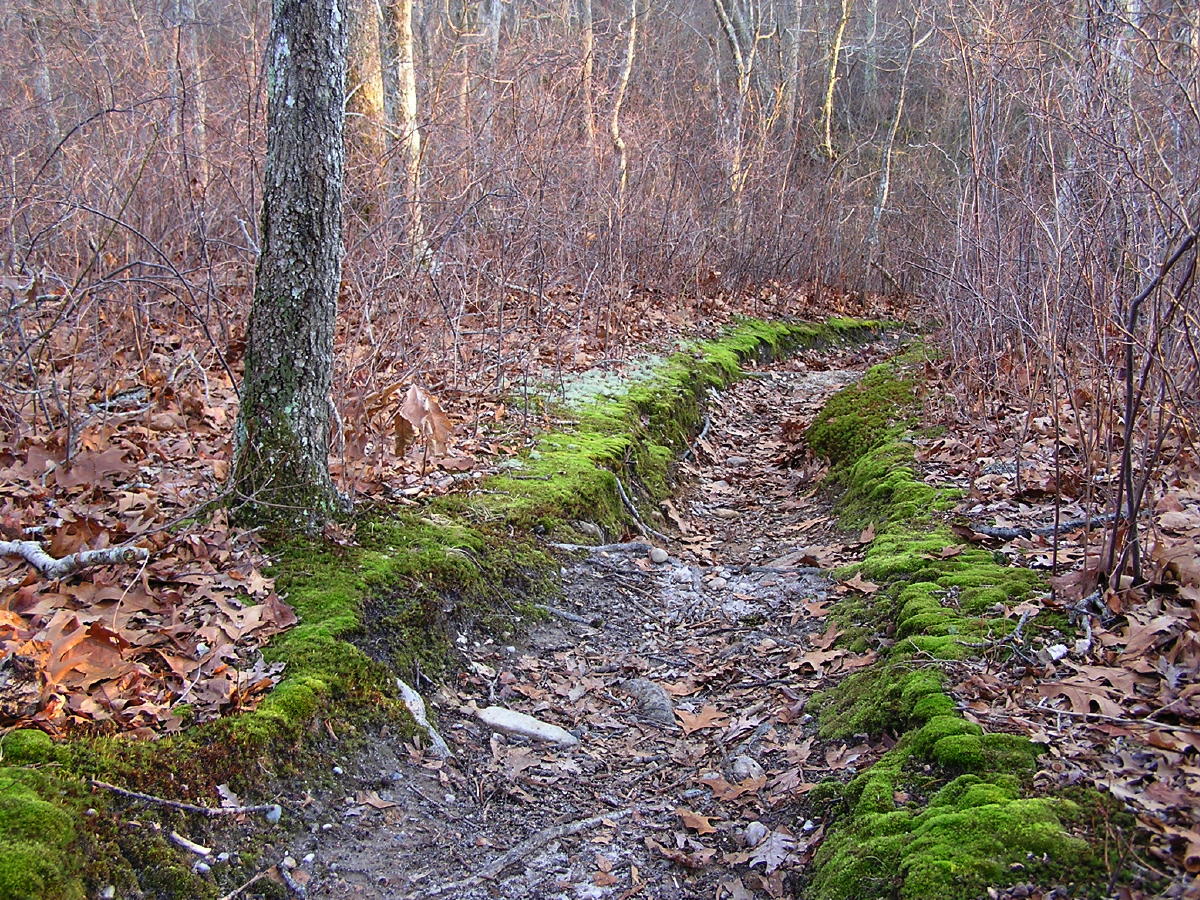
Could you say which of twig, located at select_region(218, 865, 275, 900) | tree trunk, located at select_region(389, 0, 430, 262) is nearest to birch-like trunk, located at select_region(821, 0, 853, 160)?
tree trunk, located at select_region(389, 0, 430, 262)

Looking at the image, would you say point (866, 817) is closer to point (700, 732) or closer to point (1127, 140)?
point (700, 732)

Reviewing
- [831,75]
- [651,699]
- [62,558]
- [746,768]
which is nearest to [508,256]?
[651,699]

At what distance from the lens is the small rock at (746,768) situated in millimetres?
3426

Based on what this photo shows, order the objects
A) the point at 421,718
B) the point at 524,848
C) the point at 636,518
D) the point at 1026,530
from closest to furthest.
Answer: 1. the point at 524,848
2. the point at 421,718
3. the point at 1026,530
4. the point at 636,518

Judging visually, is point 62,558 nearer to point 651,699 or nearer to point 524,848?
point 524,848

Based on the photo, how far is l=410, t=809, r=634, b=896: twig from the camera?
283 cm

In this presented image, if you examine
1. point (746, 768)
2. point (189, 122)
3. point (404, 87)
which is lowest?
point (746, 768)

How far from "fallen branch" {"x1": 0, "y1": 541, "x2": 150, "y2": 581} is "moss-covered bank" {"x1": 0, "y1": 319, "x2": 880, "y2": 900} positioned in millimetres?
678

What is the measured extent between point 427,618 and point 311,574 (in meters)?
0.57

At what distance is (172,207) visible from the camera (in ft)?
23.9

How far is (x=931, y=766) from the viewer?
2902 millimetres

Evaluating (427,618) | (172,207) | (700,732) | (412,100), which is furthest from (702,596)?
(412,100)

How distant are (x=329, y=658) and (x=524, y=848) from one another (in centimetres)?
107

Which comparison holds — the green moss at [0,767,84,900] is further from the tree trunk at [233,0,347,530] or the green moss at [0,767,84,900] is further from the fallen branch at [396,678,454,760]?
the tree trunk at [233,0,347,530]
